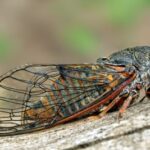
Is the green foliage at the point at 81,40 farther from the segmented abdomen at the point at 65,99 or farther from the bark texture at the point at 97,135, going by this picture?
the bark texture at the point at 97,135

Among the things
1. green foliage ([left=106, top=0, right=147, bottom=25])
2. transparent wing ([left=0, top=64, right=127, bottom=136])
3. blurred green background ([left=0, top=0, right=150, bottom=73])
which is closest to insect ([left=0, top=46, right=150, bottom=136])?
transparent wing ([left=0, top=64, right=127, bottom=136])

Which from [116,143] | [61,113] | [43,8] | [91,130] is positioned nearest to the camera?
[116,143]

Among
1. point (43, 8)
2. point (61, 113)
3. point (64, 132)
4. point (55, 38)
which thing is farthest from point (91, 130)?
point (43, 8)

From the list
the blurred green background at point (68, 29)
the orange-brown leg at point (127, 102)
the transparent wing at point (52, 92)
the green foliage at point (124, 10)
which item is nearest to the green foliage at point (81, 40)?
the blurred green background at point (68, 29)

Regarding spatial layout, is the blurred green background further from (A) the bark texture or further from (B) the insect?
(A) the bark texture

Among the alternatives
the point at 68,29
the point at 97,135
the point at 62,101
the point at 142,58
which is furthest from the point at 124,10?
the point at 97,135

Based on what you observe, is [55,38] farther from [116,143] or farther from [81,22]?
[116,143]
